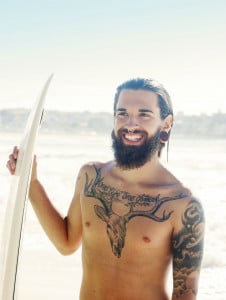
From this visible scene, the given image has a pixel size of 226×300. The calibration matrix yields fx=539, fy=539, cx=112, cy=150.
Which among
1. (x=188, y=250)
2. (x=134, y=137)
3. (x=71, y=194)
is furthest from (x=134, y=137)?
(x=71, y=194)

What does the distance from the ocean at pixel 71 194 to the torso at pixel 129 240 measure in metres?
0.17

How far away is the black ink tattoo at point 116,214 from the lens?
7.33 ft

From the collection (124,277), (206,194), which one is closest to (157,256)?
(124,277)

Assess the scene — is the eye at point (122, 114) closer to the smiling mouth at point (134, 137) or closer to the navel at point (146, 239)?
the smiling mouth at point (134, 137)

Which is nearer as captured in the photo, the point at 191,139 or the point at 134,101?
the point at 134,101

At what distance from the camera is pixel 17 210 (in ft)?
7.11

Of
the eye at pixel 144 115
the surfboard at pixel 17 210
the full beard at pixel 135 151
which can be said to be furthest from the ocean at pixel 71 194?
the eye at pixel 144 115

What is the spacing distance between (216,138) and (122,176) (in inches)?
1302

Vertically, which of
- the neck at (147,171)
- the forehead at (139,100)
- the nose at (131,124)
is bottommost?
the neck at (147,171)

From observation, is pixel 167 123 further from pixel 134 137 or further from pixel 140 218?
pixel 140 218

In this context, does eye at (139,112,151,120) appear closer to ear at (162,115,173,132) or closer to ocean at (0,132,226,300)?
ear at (162,115,173,132)

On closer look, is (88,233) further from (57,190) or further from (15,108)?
(15,108)

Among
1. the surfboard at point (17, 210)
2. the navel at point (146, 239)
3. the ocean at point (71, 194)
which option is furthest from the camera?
the ocean at point (71, 194)

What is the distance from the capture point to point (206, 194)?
15445mm
